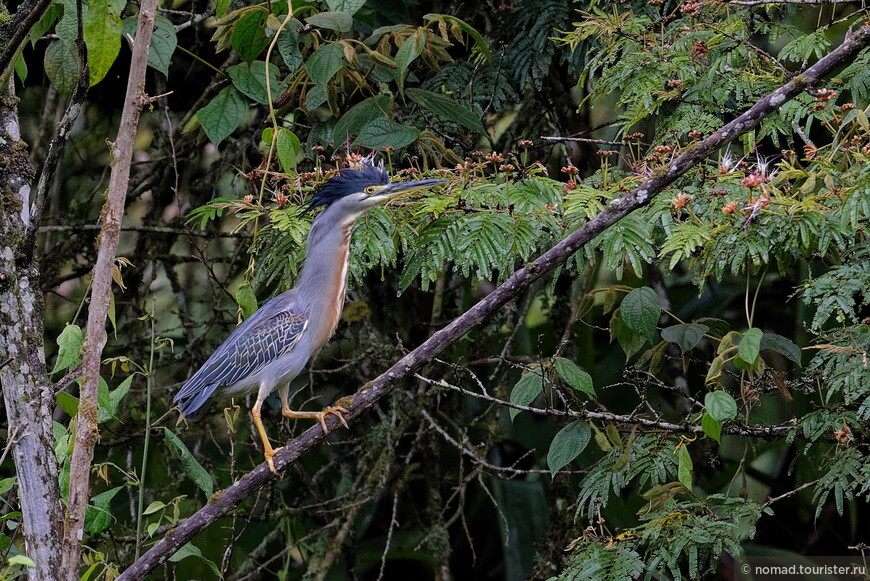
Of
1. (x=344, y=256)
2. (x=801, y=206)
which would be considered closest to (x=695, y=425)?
(x=801, y=206)

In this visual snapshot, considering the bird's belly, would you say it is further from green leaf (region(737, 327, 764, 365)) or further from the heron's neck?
green leaf (region(737, 327, 764, 365))

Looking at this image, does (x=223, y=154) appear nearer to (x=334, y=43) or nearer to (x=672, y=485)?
(x=334, y=43)

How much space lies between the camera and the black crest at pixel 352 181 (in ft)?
7.53

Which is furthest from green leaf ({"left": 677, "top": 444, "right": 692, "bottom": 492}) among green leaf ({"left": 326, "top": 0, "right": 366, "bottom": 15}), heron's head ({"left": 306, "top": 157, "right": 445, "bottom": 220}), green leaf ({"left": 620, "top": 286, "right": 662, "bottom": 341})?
green leaf ({"left": 326, "top": 0, "right": 366, "bottom": 15})

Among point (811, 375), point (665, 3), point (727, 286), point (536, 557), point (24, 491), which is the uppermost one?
point (665, 3)

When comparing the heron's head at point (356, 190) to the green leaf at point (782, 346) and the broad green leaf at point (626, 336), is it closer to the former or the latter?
the broad green leaf at point (626, 336)

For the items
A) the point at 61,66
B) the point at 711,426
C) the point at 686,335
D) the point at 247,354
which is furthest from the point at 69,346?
the point at 686,335

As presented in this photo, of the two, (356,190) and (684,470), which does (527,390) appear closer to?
(684,470)

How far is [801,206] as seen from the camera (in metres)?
1.82

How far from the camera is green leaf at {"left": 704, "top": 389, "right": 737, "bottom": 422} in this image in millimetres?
1739

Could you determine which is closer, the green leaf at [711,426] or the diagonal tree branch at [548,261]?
the diagonal tree branch at [548,261]

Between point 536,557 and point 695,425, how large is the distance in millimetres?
1123

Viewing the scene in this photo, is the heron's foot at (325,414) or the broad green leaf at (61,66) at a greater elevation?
the broad green leaf at (61,66)

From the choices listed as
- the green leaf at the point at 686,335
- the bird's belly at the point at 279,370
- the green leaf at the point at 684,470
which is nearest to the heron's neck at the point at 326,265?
the bird's belly at the point at 279,370
